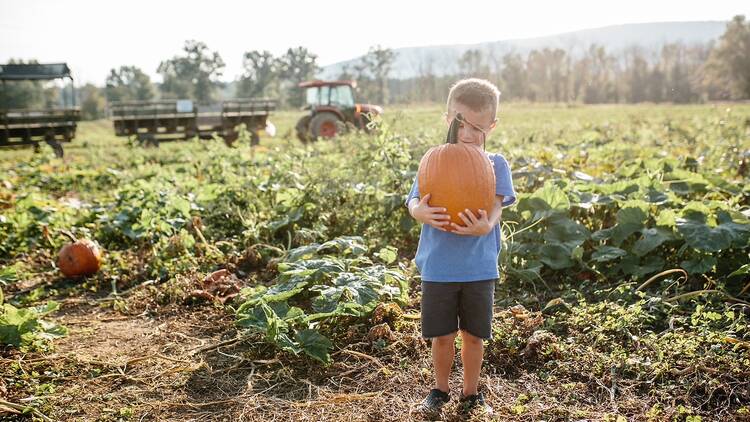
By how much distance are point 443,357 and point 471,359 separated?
0.40ft

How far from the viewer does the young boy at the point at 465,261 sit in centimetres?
250

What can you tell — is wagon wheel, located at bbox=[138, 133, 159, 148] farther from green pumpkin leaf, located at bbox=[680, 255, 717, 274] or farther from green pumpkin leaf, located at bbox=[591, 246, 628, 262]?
green pumpkin leaf, located at bbox=[680, 255, 717, 274]

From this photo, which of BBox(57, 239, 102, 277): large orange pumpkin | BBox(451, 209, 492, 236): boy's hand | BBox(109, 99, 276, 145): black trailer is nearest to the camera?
BBox(451, 209, 492, 236): boy's hand

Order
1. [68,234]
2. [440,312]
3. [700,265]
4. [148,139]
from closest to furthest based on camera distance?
[440,312]
[700,265]
[68,234]
[148,139]

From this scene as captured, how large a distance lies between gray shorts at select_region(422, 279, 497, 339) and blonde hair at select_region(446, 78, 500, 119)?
725mm

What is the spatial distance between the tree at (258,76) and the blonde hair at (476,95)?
2434 inches

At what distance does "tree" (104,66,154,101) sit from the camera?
6500 cm

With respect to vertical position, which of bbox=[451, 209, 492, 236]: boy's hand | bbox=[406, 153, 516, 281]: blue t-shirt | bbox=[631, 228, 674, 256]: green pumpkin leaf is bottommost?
bbox=[631, 228, 674, 256]: green pumpkin leaf

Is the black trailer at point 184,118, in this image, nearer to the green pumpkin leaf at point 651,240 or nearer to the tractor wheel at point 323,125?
the tractor wheel at point 323,125

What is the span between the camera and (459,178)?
8.18ft

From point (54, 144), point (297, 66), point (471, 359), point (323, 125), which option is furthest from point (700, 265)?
point (297, 66)

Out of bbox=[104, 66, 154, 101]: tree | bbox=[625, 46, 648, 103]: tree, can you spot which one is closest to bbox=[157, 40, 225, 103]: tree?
bbox=[104, 66, 154, 101]: tree

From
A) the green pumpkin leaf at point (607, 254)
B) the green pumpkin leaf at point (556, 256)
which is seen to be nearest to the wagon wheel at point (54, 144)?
the green pumpkin leaf at point (556, 256)

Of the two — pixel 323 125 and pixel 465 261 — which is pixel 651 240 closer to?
pixel 465 261
